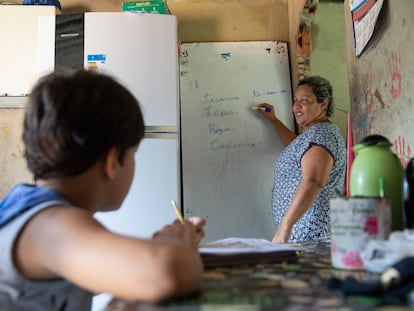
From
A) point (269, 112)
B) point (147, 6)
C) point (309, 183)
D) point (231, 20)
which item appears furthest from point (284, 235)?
point (231, 20)

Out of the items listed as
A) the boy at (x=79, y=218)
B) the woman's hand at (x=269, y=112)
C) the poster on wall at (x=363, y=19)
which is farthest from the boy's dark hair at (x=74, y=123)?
the woman's hand at (x=269, y=112)

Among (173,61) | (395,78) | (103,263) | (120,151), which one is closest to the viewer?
(103,263)

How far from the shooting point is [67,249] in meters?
0.52

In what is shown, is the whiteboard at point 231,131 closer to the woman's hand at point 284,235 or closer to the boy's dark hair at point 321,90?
the boy's dark hair at point 321,90

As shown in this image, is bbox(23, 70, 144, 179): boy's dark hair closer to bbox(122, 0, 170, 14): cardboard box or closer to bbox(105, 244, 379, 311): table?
bbox(105, 244, 379, 311): table

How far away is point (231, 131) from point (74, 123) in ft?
6.48

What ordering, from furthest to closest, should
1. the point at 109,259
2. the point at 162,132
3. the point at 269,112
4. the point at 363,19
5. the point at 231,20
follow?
the point at 231,20 → the point at 269,112 → the point at 162,132 → the point at 363,19 → the point at 109,259

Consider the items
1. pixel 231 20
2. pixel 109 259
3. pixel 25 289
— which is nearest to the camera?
pixel 109 259

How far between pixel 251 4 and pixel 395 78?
169 centimetres

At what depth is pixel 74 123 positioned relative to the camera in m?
0.64

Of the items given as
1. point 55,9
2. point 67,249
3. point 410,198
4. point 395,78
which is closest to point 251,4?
point 55,9

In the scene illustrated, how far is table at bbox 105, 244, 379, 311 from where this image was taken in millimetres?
455

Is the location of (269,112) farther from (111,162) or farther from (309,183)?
(111,162)

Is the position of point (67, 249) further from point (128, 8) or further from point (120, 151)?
point (128, 8)
